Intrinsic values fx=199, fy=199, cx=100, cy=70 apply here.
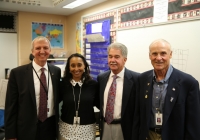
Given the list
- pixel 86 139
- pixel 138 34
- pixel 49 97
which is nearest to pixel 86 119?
pixel 86 139

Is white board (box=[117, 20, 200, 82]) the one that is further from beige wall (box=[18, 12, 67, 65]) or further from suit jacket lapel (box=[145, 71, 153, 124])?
beige wall (box=[18, 12, 67, 65])

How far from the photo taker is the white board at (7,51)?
535 centimetres

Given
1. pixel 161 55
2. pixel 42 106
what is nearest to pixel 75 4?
pixel 42 106

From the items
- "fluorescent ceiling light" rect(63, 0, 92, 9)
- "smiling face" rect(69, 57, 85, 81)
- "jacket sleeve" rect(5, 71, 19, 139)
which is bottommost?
"jacket sleeve" rect(5, 71, 19, 139)

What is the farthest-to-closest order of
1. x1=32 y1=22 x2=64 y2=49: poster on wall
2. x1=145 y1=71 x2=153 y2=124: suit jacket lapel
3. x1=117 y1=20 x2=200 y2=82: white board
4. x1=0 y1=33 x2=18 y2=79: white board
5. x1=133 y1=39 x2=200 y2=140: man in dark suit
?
x1=32 y1=22 x2=64 y2=49: poster on wall, x1=0 y1=33 x2=18 y2=79: white board, x1=117 y1=20 x2=200 y2=82: white board, x1=145 y1=71 x2=153 y2=124: suit jacket lapel, x1=133 y1=39 x2=200 y2=140: man in dark suit

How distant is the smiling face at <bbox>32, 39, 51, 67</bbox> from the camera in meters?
2.08

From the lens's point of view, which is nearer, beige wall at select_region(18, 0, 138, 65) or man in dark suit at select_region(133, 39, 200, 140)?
man in dark suit at select_region(133, 39, 200, 140)

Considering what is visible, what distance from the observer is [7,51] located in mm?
5406

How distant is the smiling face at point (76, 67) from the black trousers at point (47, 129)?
0.53m

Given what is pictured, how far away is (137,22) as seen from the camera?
11.1 ft

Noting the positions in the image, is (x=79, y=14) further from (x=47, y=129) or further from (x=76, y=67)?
(x=47, y=129)

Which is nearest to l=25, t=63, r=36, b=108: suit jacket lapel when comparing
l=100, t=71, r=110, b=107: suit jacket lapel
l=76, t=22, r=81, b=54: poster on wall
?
l=100, t=71, r=110, b=107: suit jacket lapel

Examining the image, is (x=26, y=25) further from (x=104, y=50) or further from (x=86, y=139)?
(x=86, y=139)

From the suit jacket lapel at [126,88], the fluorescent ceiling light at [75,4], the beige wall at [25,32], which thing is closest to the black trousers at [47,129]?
the suit jacket lapel at [126,88]
